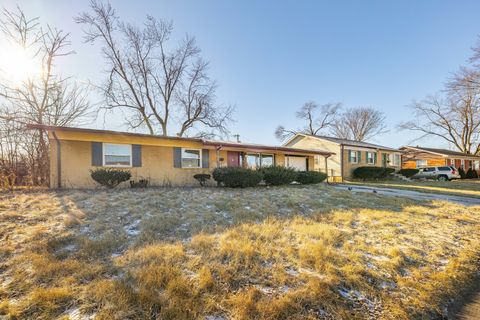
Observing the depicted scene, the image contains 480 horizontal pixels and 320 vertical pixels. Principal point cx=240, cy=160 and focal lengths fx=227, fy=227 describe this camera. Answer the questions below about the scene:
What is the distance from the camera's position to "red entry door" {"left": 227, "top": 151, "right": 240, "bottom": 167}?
14859 mm

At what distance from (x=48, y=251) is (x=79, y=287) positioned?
5.43 ft

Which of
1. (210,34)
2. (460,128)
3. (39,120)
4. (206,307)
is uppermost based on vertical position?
(210,34)

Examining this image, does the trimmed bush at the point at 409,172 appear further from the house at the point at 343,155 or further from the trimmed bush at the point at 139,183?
the trimmed bush at the point at 139,183

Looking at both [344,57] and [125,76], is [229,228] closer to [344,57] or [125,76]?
[344,57]

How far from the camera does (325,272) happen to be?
11.0ft

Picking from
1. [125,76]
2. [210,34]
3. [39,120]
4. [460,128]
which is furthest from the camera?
[460,128]

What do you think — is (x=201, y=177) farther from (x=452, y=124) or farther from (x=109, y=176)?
(x=452, y=124)

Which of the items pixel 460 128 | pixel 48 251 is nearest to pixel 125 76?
pixel 48 251

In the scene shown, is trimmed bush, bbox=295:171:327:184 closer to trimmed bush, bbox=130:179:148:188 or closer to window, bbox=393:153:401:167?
trimmed bush, bbox=130:179:148:188

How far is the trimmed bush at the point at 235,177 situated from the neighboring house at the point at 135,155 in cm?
194

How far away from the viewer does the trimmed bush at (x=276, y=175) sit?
1312cm

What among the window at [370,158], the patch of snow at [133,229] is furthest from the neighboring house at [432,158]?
the patch of snow at [133,229]

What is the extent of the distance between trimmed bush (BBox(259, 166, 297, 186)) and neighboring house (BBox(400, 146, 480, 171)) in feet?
72.3

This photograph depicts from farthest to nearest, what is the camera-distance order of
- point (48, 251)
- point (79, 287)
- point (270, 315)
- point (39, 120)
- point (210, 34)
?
point (39, 120)
point (210, 34)
point (48, 251)
point (79, 287)
point (270, 315)
